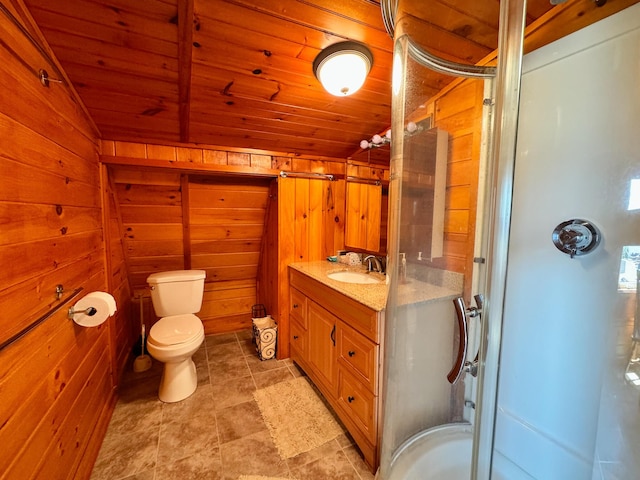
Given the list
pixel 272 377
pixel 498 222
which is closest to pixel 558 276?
pixel 498 222

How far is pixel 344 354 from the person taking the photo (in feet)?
5.17

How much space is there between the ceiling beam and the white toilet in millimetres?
1276

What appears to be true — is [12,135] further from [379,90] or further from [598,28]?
[598,28]

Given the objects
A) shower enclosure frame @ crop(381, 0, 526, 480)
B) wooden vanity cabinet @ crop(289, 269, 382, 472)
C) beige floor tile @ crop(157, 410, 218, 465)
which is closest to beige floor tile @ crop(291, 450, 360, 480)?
wooden vanity cabinet @ crop(289, 269, 382, 472)

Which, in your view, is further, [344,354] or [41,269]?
[344,354]

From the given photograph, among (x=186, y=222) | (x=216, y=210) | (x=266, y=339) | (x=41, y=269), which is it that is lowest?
(x=266, y=339)

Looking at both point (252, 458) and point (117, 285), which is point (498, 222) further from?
point (117, 285)

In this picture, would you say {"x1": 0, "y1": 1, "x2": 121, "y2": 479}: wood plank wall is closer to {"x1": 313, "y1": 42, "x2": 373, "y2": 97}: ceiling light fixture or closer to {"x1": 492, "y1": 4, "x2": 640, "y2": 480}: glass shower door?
{"x1": 313, "y1": 42, "x2": 373, "y2": 97}: ceiling light fixture

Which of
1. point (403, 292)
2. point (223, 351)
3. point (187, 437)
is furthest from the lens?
point (223, 351)

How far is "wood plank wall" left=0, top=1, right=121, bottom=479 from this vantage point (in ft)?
2.60

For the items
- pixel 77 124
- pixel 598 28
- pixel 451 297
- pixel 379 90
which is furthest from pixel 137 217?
pixel 598 28

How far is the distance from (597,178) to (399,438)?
1318 mm

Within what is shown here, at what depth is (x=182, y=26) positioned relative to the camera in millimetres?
1123

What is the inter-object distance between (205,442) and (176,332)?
776mm
